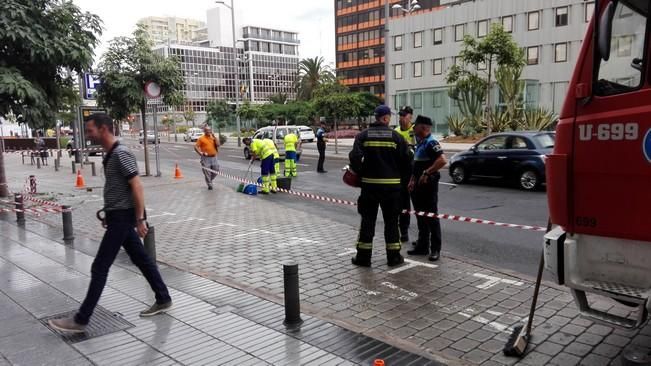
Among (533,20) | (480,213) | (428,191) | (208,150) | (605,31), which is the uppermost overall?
(533,20)

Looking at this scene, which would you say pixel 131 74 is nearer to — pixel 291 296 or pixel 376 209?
pixel 376 209

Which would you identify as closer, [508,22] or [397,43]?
[508,22]

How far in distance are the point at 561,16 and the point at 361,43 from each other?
49558 mm

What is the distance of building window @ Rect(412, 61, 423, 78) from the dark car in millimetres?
46039

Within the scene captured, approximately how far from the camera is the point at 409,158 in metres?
6.29

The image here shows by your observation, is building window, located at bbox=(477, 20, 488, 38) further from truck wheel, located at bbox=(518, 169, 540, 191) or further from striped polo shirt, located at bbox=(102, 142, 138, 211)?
striped polo shirt, located at bbox=(102, 142, 138, 211)

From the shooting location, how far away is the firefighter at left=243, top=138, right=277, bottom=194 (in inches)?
519

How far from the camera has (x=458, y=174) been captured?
15102 mm

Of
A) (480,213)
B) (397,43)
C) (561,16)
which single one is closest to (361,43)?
(397,43)

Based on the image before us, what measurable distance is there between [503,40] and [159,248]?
2441 centimetres

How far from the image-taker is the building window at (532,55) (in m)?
49.4

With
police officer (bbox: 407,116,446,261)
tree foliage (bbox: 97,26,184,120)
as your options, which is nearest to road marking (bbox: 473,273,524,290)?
police officer (bbox: 407,116,446,261)

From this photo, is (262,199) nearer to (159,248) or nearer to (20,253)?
(159,248)

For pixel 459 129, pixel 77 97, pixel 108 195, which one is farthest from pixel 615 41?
pixel 459 129
